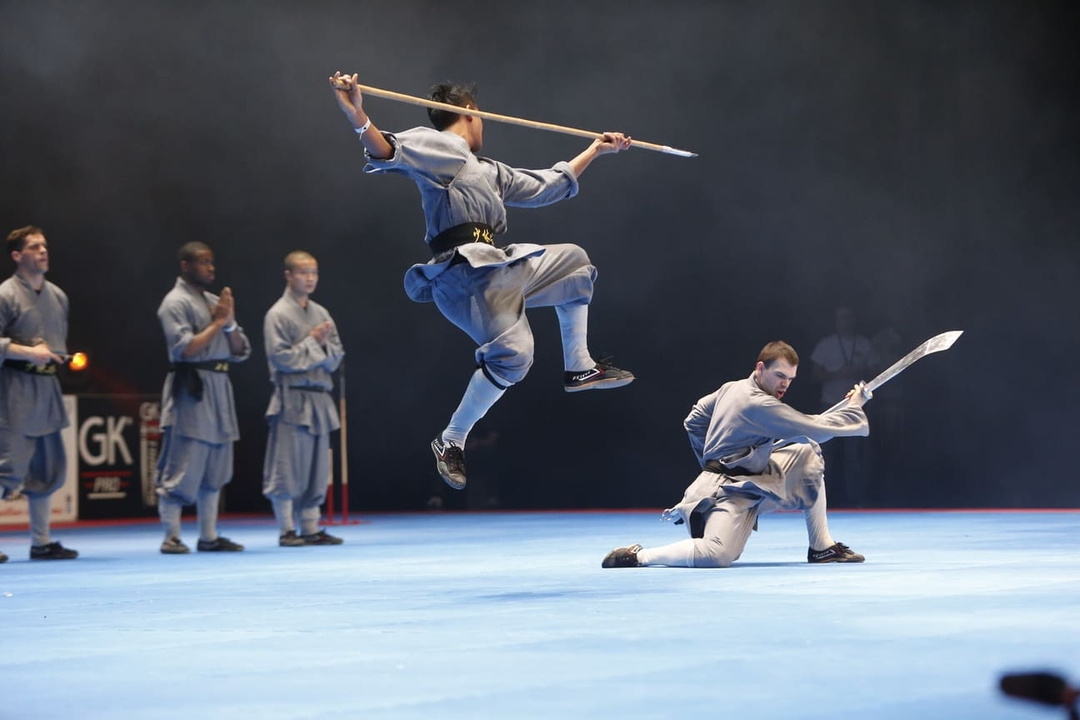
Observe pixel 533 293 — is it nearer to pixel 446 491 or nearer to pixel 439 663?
pixel 439 663

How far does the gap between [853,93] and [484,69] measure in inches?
108

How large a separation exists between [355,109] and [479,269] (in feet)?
2.05

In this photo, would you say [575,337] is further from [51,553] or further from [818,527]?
[51,553]

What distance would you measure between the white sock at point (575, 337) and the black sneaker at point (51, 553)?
3.21 meters

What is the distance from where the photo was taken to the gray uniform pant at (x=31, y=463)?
6.23m

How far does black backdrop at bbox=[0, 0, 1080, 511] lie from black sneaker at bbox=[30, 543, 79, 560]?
3.71 m

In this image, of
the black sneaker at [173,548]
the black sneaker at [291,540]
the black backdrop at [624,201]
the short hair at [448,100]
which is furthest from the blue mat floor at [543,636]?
the black backdrop at [624,201]

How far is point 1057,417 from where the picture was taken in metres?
8.56

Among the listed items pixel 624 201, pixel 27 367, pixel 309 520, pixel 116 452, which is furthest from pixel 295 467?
pixel 624 201

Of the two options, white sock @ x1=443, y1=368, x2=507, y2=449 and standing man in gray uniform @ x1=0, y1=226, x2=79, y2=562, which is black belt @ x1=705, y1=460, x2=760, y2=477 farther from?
standing man in gray uniform @ x1=0, y1=226, x2=79, y2=562

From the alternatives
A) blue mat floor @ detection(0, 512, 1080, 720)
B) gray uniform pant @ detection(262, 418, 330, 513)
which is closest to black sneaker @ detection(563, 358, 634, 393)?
blue mat floor @ detection(0, 512, 1080, 720)

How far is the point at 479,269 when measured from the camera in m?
4.06

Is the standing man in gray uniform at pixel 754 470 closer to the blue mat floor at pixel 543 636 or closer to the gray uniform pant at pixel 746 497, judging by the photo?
the gray uniform pant at pixel 746 497

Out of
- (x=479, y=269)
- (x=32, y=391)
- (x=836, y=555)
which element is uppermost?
(x=479, y=269)
